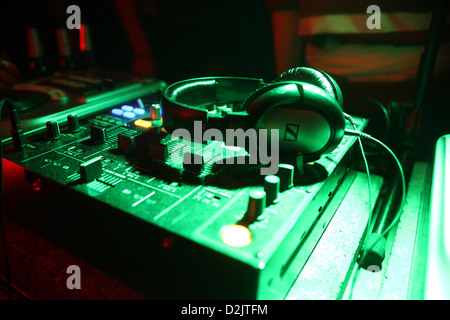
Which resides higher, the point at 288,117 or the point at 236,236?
the point at 288,117

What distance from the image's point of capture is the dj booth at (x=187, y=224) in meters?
0.46

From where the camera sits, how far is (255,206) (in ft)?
1.57

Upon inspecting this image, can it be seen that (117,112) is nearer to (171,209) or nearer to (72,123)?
(72,123)

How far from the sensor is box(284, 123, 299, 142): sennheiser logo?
59 centimetres

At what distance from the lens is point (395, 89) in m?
1.23

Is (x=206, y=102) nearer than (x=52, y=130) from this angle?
No

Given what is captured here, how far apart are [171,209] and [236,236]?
0.12 m

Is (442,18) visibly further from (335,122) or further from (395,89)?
(335,122)

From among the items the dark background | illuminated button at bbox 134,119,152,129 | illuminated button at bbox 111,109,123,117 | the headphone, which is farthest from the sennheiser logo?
the dark background

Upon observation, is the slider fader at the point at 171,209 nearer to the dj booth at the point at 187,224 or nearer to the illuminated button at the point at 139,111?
→ the dj booth at the point at 187,224

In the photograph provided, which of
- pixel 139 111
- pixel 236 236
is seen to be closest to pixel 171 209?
pixel 236 236

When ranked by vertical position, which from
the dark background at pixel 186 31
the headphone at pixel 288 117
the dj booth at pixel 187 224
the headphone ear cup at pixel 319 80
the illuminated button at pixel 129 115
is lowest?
the dj booth at pixel 187 224

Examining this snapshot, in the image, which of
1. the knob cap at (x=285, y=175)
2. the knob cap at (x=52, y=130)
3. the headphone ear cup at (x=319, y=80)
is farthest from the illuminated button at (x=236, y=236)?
the knob cap at (x=52, y=130)
